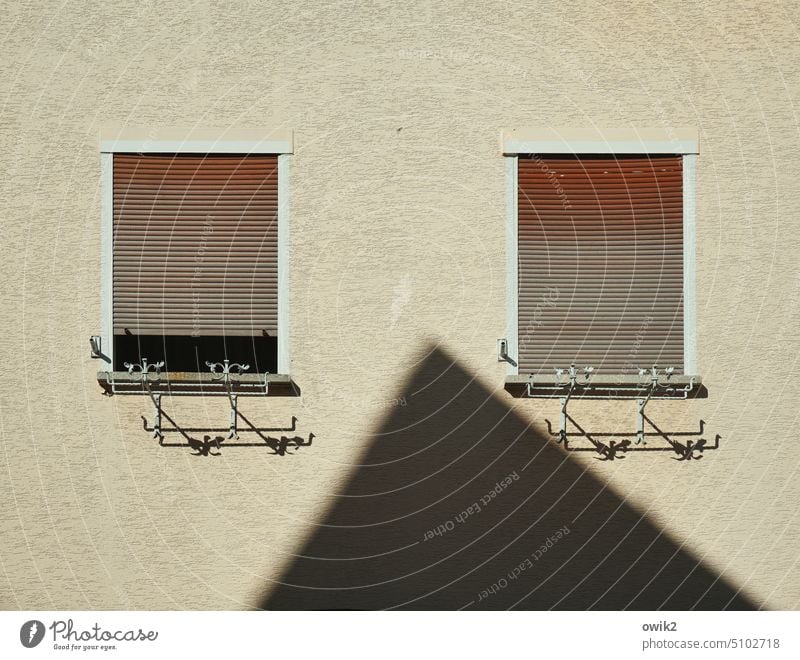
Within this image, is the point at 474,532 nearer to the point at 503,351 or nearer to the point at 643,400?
the point at 503,351

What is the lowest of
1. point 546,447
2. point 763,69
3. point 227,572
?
point 227,572

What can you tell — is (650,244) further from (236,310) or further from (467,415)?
(236,310)

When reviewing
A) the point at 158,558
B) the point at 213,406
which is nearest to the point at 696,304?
the point at 213,406

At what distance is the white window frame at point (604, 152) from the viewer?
10430 millimetres

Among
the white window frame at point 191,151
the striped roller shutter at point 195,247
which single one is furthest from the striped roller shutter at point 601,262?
the striped roller shutter at point 195,247

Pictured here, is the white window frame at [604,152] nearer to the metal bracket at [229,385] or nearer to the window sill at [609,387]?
the window sill at [609,387]

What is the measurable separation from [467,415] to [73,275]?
11.7ft

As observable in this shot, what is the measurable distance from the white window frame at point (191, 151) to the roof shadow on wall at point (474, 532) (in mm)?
1321

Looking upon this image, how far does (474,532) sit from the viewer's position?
34.1 ft

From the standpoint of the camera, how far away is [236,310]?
10461 millimetres

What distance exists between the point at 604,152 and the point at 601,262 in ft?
3.08

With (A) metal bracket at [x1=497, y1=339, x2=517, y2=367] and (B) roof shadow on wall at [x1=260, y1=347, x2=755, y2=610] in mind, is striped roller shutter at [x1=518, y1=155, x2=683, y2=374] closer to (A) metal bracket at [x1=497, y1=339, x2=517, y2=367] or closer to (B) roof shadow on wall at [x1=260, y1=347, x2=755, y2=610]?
(A) metal bracket at [x1=497, y1=339, x2=517, y2=367]

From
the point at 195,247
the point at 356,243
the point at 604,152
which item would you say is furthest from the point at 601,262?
the point at 195,247

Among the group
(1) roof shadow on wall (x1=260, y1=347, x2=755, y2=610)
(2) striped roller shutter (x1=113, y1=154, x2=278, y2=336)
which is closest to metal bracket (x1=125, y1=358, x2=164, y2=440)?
(2) striped roller shutter (x1=113, y1=154, x2=278, y2=336)
